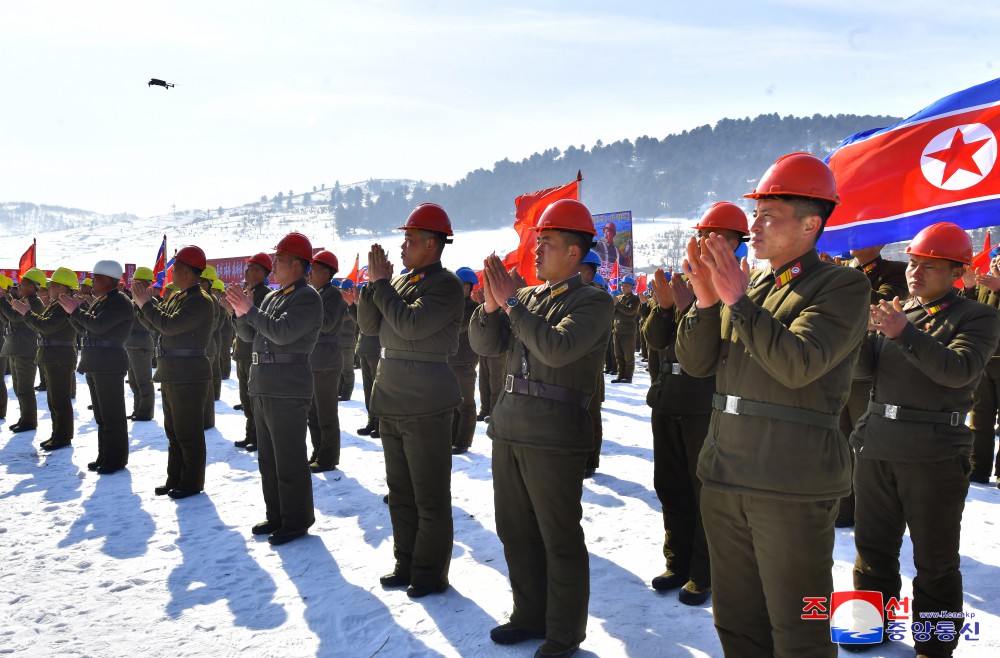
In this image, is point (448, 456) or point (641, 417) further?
point (641, 417)

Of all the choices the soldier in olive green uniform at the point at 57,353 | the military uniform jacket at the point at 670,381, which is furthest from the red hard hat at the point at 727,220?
the soldier in olive green uniform at the point at 57,353

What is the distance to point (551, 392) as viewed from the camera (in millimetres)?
3695

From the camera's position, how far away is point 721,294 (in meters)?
2.50

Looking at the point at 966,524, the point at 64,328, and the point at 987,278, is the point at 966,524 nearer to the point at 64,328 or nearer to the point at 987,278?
the point at 987,278

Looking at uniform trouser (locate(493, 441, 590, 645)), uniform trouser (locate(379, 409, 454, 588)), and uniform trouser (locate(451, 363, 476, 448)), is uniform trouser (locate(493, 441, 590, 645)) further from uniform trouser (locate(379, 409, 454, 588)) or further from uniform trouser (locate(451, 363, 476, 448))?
uniform trouser (locate(451, 363, 476, 448))

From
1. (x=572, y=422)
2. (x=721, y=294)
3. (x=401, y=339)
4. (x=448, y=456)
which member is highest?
(x=721, y=294)

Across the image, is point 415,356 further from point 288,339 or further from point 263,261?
point 263,261

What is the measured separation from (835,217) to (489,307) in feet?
9.32

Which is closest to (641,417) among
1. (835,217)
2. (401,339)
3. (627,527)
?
(627,527)

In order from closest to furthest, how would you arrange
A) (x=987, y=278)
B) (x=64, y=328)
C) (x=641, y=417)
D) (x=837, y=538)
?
1. (x=837, y=538)
2. (x=987, y=278)
3. (x=64, y=328)
4. (x=641, y=417)

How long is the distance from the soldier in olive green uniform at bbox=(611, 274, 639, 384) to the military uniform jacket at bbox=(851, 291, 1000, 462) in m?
A: 10.3

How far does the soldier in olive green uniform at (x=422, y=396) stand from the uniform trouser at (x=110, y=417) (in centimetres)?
501

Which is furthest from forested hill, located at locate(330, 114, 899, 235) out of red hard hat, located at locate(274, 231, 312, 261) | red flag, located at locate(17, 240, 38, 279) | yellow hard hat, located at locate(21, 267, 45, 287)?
red hard hat, located at locate(274, 231, 312, 261)

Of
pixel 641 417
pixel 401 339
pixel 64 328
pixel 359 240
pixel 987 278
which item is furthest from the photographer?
pixel 359 240
